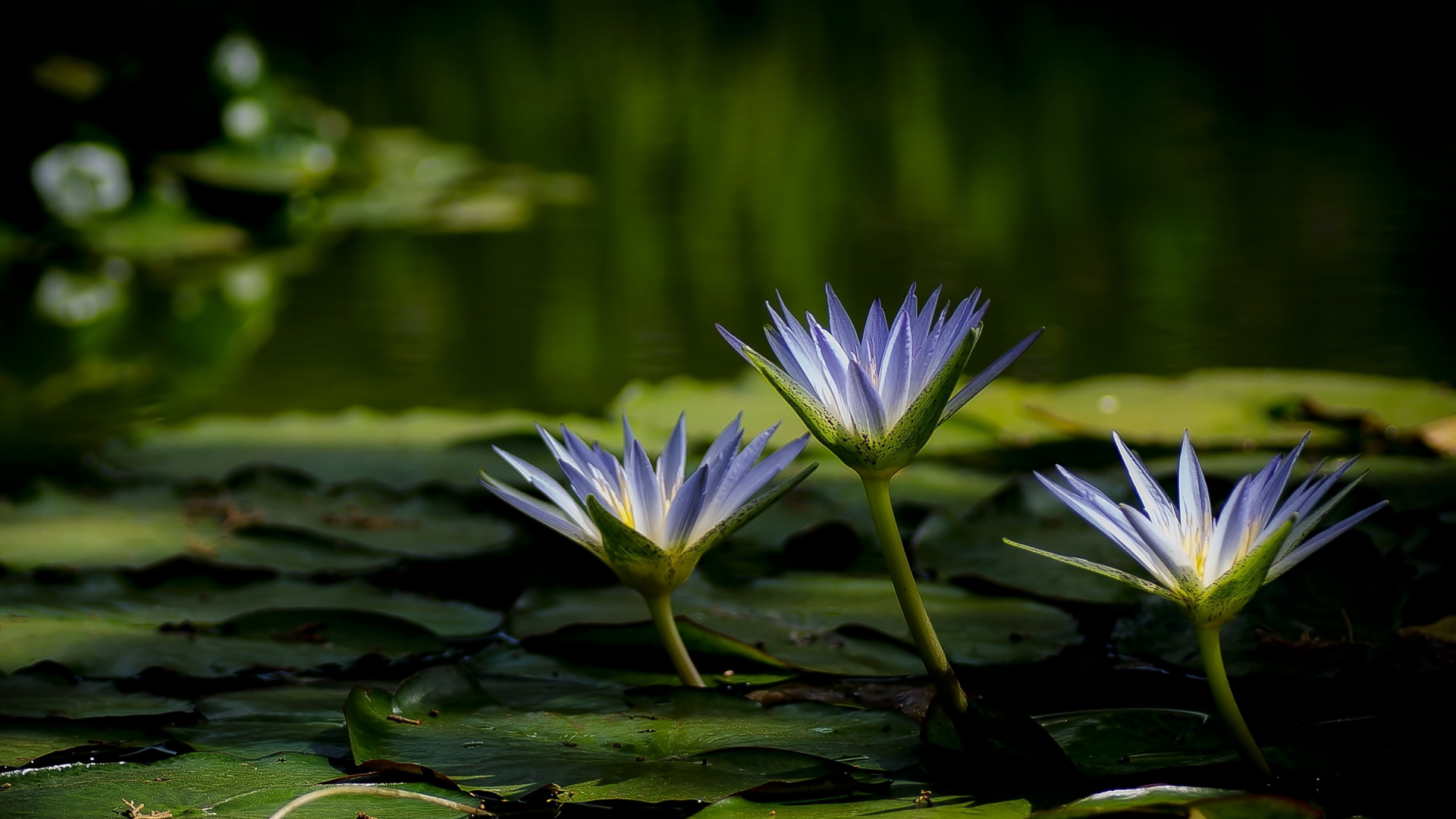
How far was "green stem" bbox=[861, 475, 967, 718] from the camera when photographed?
0.74 metres

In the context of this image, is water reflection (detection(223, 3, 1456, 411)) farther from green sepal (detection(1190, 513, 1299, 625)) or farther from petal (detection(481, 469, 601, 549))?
green sepal (detection(1190, 513, 1299, 625))

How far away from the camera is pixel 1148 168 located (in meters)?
4.98

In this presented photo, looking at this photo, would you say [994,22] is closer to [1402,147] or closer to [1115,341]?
[1402,147]

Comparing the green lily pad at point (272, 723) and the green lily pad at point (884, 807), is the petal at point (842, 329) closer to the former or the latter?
the green lily pad at point (884, 807)

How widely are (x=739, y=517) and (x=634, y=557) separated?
77 mm


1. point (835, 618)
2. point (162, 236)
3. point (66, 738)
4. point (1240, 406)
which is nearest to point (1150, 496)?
point (835, 618)

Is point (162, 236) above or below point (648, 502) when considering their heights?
above

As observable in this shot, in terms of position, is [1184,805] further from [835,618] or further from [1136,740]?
[835,618]

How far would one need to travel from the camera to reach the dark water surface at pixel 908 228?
8.47 feet

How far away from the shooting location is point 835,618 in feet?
3.77

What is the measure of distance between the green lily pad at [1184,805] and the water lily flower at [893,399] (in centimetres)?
7

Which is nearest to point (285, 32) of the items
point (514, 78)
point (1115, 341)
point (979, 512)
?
point (514, 78)

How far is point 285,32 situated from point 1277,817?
13862mm

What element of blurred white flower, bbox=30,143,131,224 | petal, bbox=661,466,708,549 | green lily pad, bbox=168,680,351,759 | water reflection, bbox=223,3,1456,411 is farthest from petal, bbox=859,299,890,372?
blurred white flower, bbox=30,143,131,224
